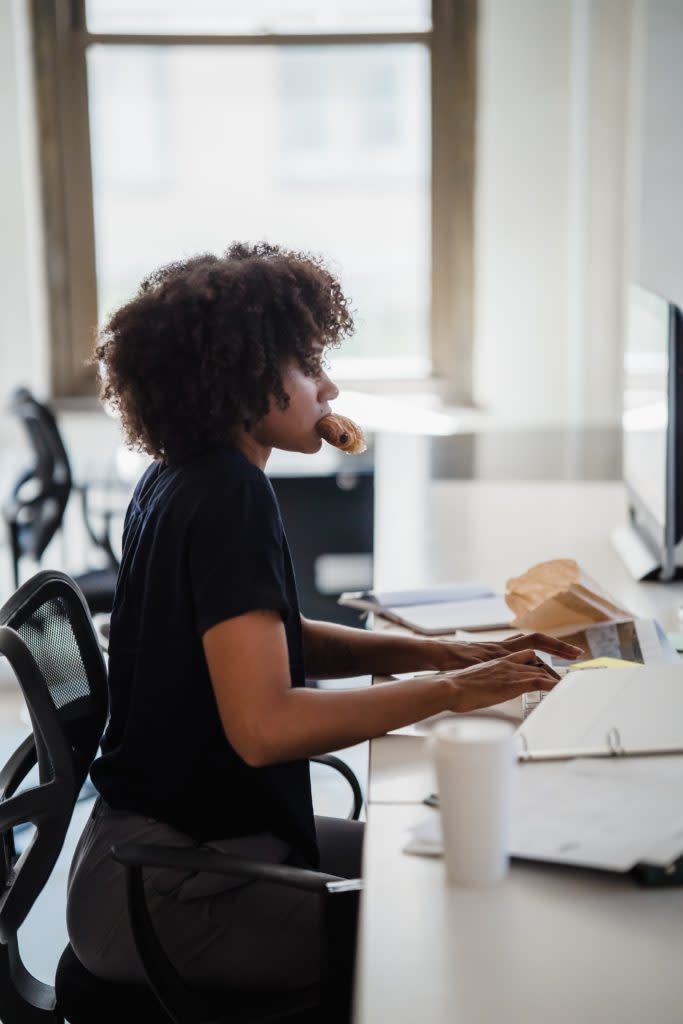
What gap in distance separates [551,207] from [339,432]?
426cm

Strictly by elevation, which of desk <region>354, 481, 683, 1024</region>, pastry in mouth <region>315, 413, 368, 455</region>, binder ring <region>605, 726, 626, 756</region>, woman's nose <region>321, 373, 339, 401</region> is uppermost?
woman's nose <region>321, 373, 339, 401</region>

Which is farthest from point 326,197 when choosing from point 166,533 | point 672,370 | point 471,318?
point 166,533

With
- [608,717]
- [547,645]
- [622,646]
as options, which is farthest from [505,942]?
[622,646]

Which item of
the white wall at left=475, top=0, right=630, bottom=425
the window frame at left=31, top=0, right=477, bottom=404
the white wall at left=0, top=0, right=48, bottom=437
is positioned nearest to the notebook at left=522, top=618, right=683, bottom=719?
the white wall at left=475, top=0, right=630, bottom=425

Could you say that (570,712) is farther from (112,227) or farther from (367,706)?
(112,227)

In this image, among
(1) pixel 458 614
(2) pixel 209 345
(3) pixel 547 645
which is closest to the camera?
(2) pixel 209 345

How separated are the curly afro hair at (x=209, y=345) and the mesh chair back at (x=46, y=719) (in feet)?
0.84

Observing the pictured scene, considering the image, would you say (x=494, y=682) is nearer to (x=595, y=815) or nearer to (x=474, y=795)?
→ (x=595, y=815)

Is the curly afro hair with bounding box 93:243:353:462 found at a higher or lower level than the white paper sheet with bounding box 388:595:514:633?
higher

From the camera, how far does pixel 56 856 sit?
4.23 feet

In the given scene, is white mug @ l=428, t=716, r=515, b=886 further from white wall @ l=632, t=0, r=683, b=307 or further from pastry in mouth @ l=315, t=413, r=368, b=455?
white wall @ l=632, t=0, r=683, b=307

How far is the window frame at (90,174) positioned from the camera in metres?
5.29

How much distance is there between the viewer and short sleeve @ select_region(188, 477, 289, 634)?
1096 millimetres

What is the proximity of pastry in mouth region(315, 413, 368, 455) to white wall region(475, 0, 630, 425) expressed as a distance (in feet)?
13.3
